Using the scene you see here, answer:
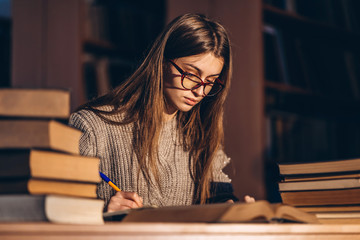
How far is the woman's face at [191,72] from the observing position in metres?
1.39

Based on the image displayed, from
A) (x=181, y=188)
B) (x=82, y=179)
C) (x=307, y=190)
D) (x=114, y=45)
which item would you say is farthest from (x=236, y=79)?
(x=82, y=179)

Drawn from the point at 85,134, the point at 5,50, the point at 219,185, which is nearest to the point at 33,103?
the point at 85,134

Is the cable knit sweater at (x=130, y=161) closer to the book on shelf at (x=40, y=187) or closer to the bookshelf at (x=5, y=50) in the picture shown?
the book on shelf at (x=40, y=187)

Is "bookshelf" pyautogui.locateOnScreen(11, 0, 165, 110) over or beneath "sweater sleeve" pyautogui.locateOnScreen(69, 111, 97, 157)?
over

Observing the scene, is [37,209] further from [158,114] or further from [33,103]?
[158,114]

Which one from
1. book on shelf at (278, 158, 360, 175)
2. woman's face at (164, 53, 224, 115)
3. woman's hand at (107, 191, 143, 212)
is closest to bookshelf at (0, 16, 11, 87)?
woman's face at (164, 53, 224, 115)

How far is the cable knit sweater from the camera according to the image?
4.43 feet

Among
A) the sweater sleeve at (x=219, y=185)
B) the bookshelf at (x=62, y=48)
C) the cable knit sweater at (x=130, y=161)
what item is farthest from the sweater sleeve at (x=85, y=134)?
the bookshelf at (x=62, y=48)

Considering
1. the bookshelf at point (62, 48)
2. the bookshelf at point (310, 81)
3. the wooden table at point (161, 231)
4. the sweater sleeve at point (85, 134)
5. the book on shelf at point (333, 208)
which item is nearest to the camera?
the wooden table at point (161, 231)

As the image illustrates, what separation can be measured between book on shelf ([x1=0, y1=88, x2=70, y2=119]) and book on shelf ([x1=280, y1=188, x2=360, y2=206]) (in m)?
0.50

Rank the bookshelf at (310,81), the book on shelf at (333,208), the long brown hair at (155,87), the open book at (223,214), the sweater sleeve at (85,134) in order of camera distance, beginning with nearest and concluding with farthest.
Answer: the open book at (223,214) → the book on shelf at (333,208) → the sweater sleeve at (85,134) → the long brown hair at (155,87) → the bookshelf at (310,81)

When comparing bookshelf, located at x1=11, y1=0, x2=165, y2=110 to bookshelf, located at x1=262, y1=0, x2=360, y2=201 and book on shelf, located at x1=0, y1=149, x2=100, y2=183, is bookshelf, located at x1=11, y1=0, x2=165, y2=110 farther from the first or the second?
book on shelf, located at x1=0, y1=149, x2=100, y2=183

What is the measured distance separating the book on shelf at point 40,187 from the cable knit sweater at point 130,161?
2.20 feet

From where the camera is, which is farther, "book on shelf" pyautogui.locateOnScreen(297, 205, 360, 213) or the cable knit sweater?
the cable knit sweater
